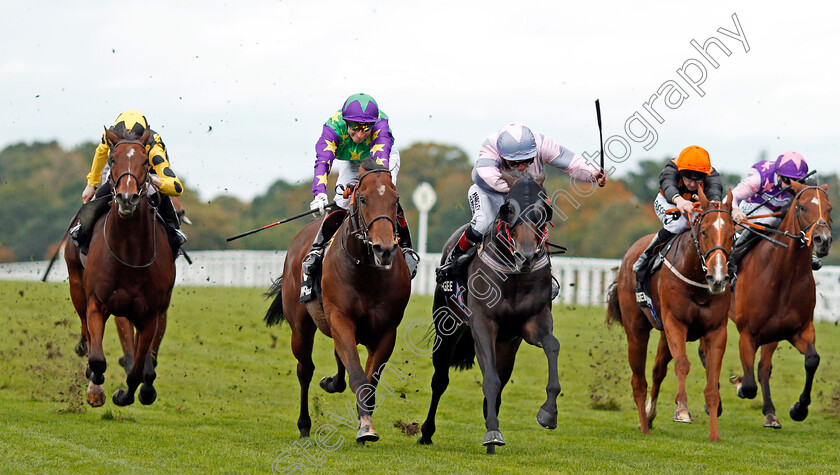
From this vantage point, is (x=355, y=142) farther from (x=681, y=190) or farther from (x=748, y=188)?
(x=748, y=188)

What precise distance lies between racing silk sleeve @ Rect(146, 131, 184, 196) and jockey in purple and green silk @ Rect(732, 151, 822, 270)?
5.35m

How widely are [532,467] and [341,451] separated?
143cm

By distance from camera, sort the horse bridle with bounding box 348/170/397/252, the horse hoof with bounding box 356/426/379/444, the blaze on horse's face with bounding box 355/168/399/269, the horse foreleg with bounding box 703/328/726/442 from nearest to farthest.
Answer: the blaze on horse's face with bounding box 355/168/399/269, the horse bridle with bounding box 348/170/397/252, the horse hoof with bounding box 356/426/379/444, the horse foreleg with bounding box 703/328/726/442

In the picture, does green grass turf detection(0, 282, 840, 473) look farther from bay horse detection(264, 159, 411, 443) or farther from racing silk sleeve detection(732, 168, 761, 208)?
racing silk sleeve detection(732, 168, 761, 208)

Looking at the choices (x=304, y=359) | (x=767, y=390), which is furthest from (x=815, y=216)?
(x=304, y=359)

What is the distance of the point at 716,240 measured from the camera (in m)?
7.77

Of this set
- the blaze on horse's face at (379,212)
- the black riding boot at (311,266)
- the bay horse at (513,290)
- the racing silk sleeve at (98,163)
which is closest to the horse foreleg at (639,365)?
the bay horse at (513,290)

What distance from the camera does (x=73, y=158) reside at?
145ft

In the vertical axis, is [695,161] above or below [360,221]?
above

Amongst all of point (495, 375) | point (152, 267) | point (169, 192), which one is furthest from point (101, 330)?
point (495, 375)

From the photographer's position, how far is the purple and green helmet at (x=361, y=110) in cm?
779

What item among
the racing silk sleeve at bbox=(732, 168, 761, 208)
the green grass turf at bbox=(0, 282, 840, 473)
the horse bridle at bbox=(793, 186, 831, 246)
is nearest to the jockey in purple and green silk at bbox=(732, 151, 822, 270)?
the racing silk sleeve at bbox=(732, 168, 761, 208)

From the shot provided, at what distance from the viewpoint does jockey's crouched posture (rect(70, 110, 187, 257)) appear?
315 inches

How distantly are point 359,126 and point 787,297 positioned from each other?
4.46m
